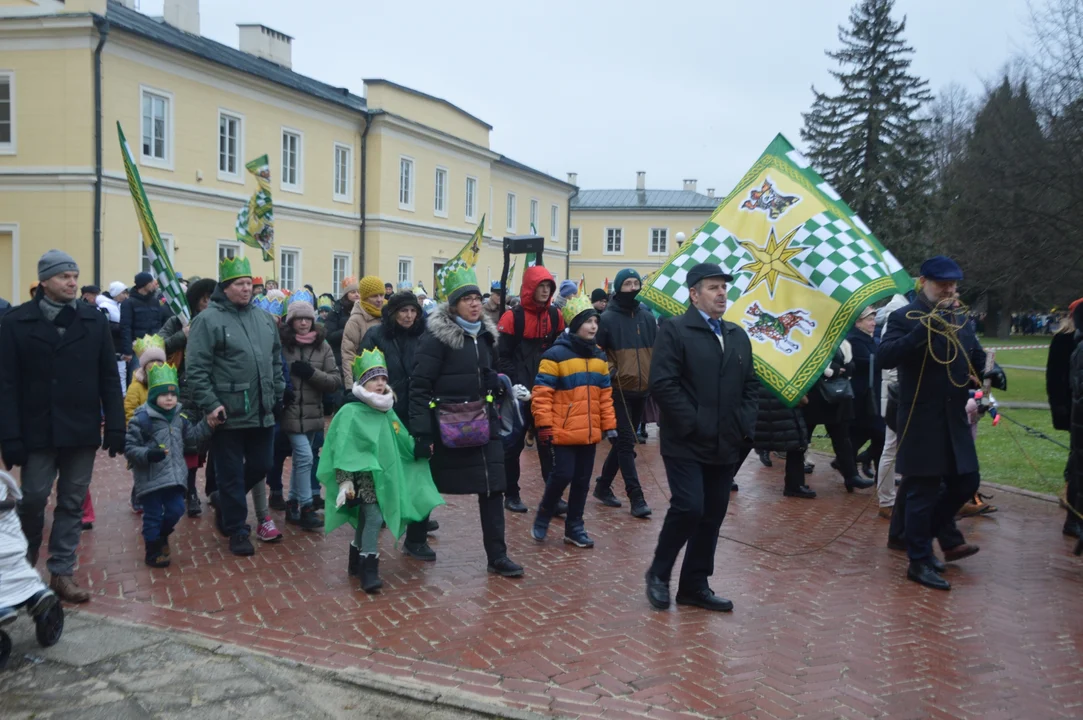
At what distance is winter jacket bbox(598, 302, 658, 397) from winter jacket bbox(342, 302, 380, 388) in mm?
2118

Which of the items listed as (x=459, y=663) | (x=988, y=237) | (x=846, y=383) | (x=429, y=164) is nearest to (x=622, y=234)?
(x=429, y=164)

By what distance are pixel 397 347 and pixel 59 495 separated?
262cm

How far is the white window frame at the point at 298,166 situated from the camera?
3006 centimetres

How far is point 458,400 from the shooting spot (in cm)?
652

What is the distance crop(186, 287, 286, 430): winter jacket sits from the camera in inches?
265

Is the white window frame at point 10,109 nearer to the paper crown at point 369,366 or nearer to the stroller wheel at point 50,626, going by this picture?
A: the paper crown at point 369,366

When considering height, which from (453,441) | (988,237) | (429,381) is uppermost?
(988,237)

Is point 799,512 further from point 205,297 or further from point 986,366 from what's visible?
point 205,297

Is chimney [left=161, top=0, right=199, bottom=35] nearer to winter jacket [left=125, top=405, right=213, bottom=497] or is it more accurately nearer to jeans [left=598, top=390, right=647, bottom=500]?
jeans [left=598, top=390, right=647, bottom=500]

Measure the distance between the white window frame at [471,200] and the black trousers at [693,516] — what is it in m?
36.8

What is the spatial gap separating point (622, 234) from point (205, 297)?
191 feet

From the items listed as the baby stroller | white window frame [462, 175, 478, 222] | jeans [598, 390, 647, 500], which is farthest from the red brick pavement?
white window frame [462, 175, 478, 222]

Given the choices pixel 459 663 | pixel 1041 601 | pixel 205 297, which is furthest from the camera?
pixel 205 297

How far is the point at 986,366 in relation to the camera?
688 centimetres
